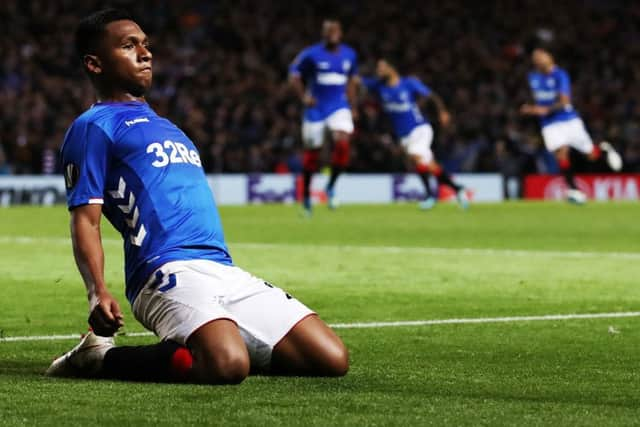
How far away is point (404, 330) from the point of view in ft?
23.0

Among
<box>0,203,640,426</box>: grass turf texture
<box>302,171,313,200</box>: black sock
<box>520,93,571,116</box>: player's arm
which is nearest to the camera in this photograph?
<box>0,203,640,426</box>: grass turf texture

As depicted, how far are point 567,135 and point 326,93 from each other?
4496mm

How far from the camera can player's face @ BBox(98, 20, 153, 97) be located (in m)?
5.54

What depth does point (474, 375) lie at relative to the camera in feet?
17.6

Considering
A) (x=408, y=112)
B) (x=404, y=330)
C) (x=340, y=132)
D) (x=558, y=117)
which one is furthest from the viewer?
(x=408, y=112)

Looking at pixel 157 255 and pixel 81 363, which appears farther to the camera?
pixel 157 255

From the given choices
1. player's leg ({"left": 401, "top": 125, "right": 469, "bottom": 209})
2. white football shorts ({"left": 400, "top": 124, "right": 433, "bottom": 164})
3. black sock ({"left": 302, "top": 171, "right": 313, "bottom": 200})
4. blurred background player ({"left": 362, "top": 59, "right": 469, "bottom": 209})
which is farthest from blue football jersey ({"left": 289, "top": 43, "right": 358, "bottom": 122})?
white football shorts ({"left": 400, "top": 124, "right": 433, "bottom": 164})

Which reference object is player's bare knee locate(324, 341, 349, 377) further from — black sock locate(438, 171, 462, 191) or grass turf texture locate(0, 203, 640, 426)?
black sock locate(438, 171, 462, 191)

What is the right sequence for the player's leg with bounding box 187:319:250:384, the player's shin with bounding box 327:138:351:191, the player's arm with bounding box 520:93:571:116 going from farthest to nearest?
A: the player's arm with bounding box 520:93:571:116 → the player's shin with bounding box 327:138:351:191 → the player's leg with bounding box 187:319:250:384

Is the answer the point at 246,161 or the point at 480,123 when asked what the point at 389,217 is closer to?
the point at 246,161

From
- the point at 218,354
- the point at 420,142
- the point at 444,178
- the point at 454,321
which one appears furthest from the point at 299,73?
the point at 218,354

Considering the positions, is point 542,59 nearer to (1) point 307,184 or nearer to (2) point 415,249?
(1) point 307,184

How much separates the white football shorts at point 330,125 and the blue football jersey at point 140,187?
15.3m

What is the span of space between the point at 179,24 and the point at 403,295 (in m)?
24.9
